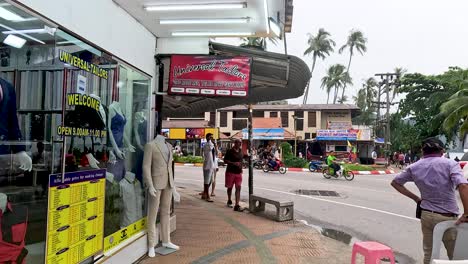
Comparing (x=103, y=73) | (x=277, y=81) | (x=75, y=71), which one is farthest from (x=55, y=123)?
(x=277, y=81)

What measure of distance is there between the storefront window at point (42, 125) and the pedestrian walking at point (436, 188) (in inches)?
133

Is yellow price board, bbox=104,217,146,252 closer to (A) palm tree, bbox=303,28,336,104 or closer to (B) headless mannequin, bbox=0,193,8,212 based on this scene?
(B) headless mannequin, bbox=0,193,8,212

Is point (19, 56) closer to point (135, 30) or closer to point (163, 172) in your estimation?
point (135, 30)

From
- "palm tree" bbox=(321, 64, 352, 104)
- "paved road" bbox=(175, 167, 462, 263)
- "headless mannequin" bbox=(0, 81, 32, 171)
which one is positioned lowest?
"paved road" bbox=(175, 167, 462, 263)

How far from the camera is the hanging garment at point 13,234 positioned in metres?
3.02

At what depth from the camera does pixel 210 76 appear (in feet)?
21.0

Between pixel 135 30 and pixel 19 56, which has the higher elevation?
pixel 135 30

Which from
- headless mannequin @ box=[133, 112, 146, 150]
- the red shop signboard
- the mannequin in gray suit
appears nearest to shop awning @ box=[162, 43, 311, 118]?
the red shop signboard

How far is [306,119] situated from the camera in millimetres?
40750

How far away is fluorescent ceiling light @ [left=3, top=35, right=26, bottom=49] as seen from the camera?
3334 millimetres

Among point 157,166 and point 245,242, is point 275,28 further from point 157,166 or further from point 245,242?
point 245,242

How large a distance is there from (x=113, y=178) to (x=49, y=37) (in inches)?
72.8

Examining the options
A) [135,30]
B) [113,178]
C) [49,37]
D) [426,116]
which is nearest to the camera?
[49,37]

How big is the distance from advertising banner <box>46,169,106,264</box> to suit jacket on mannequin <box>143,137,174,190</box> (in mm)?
918
